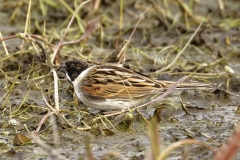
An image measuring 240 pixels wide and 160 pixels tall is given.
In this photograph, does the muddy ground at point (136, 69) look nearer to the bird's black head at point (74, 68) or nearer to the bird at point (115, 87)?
the bird at point (115, 87)

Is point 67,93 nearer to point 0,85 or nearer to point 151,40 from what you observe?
point 0,85

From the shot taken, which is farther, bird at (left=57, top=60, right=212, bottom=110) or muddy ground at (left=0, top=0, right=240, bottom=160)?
bird at (left=57, top=60, right=212, bottom=110)

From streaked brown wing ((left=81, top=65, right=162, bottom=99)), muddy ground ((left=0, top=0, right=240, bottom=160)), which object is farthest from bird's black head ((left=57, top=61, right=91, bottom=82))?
muddy ground ((left=0, top=0, right=240, bottom=160))

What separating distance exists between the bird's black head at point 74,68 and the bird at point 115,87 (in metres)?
0.07

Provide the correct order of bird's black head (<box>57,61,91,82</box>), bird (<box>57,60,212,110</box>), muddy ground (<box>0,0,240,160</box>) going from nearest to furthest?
muddy ground (<box>0,0,240,160</box>), bird (<box>57,60,212,110</box>), bird's black head (<box>57,61,91,82</box>)

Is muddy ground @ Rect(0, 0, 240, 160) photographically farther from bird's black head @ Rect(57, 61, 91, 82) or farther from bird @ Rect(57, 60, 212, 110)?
bird's black head @ Rect(57, 61, 91, 82)

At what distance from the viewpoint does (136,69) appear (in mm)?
9047

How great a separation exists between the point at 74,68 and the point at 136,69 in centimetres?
161

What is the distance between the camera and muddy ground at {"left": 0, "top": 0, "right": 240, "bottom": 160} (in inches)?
256

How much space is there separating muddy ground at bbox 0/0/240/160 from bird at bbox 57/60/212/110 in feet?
0.66

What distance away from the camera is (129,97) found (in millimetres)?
7219

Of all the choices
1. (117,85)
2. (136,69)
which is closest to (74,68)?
(117,85)

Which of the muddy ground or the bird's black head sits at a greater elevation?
the bird's black head

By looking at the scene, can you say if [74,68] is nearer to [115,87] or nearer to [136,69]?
[115,87]
